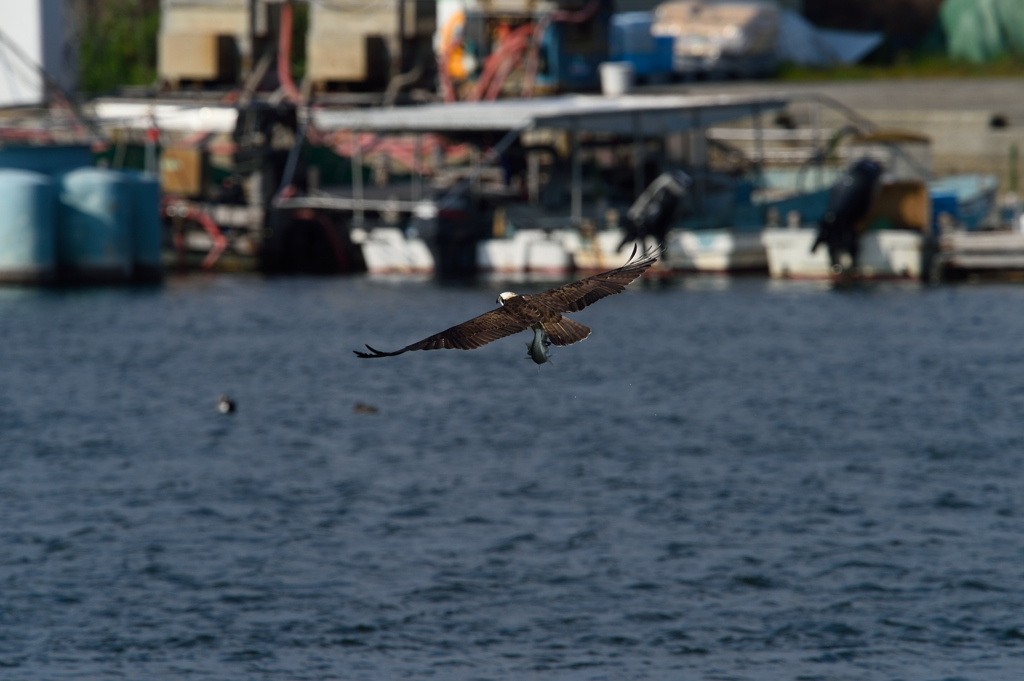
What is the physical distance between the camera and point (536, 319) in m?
13.1

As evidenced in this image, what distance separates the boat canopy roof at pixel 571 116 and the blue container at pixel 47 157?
6989 millimetres

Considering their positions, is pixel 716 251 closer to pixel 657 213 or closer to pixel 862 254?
pixel 657 213

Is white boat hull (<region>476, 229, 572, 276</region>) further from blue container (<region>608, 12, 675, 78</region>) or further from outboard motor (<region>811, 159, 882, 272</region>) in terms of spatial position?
blue container (<region>608, 12, 675, 78</region>)

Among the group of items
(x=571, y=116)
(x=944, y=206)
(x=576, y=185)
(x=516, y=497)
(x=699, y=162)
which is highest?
(x=571, y=116)

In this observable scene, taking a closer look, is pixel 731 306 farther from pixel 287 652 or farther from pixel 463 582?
pixel 287 652

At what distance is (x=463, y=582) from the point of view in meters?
19.1

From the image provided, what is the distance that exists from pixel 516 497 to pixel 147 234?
77.9 ft

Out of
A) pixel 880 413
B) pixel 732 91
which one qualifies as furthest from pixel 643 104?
pixel 880 413

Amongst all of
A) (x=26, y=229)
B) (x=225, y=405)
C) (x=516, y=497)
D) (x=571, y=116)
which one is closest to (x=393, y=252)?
(x=571, y=116)

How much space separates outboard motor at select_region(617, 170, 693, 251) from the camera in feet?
138

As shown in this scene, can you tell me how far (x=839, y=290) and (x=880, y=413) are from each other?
1346 cm

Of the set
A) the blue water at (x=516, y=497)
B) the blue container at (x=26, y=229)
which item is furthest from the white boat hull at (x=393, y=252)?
the blue container at (x=26, y=229)

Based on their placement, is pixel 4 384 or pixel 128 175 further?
Answer: pixel 128 175

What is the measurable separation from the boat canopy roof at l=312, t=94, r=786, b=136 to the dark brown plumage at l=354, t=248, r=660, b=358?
2908 centimetres
